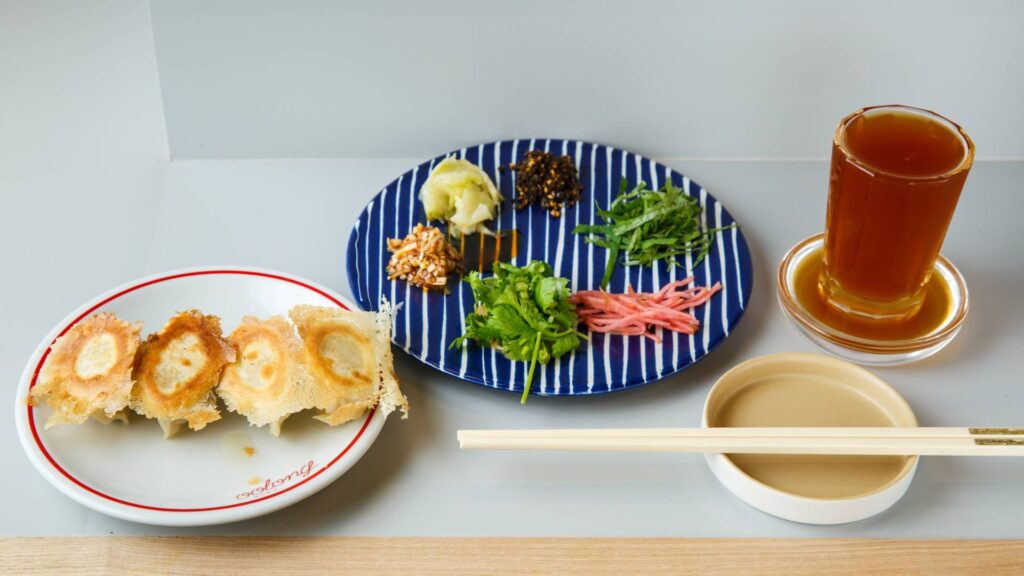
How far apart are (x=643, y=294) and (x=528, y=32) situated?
502 mm

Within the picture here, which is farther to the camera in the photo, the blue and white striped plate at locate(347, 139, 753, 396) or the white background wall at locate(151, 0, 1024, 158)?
the white background wall at locate(151, 0, 1024, 158)

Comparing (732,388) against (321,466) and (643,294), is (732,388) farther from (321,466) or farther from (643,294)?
(321,466)

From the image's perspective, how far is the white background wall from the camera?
1.57 metres

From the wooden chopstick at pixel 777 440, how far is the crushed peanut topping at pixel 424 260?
312 mm

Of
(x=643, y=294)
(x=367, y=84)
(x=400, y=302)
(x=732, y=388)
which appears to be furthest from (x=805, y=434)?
(x=367, y=84)

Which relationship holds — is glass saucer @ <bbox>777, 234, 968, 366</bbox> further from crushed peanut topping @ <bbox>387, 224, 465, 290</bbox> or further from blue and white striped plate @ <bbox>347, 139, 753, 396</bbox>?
crushed peanut topping @ <bbox>387, 224, 465, 290</bbox>

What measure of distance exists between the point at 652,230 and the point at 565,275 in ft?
0.51

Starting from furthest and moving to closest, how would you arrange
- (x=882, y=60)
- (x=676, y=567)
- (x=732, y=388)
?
(x=882, y=60), (x=732, y=388), (x=676, y=567)

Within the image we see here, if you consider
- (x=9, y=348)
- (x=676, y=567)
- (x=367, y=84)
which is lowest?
(x=676, y=567)

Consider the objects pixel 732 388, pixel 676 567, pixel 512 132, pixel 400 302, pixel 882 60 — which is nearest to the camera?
pixel 676 567

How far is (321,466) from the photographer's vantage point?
119 cm

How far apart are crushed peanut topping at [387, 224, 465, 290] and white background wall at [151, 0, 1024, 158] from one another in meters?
0.34

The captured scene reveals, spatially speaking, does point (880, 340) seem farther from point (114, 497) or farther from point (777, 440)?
point (114, 497)

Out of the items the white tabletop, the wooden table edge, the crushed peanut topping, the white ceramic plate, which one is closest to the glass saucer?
the white tabletop
